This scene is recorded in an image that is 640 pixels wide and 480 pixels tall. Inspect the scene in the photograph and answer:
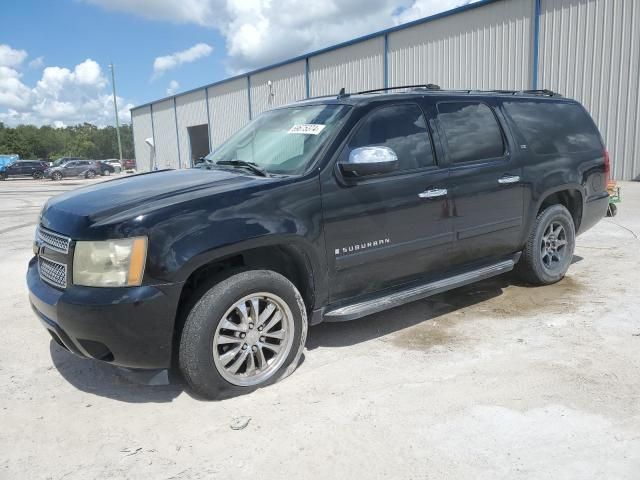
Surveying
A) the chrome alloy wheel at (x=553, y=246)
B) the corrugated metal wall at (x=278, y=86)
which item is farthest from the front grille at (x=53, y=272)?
the corrugated metal wall at (x=278, y=86)

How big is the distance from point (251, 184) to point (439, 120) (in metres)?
1.79

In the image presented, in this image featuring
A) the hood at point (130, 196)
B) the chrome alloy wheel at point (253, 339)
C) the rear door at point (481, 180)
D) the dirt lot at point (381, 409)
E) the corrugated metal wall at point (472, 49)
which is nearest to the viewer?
the dirt lot at point (381, 409)

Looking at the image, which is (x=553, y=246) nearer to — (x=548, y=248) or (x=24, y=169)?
(x=548, y=248)

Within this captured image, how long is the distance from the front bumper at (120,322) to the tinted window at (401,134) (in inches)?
69.1

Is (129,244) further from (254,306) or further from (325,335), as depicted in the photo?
(325,335)

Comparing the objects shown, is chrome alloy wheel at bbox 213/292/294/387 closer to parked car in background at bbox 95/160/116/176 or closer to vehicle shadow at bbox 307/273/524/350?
vehicle shadow at bbox 307/273/524/350

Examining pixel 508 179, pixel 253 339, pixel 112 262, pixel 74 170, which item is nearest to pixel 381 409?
pixel 253 339

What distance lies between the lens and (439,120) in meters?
4.27

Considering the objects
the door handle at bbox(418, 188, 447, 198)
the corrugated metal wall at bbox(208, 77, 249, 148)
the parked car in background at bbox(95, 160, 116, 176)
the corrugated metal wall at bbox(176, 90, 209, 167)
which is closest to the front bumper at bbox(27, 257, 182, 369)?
the door handle at bbox(418, 188, 447, 198)

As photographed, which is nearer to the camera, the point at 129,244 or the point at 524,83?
the point at 129,244

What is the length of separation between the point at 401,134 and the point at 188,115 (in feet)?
114

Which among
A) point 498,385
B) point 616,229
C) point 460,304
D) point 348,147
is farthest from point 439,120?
point 616,229

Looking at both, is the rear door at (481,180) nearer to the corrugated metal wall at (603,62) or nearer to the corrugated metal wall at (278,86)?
the corrugated metal wall at (603,62)

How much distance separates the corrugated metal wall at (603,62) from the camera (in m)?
13.7
